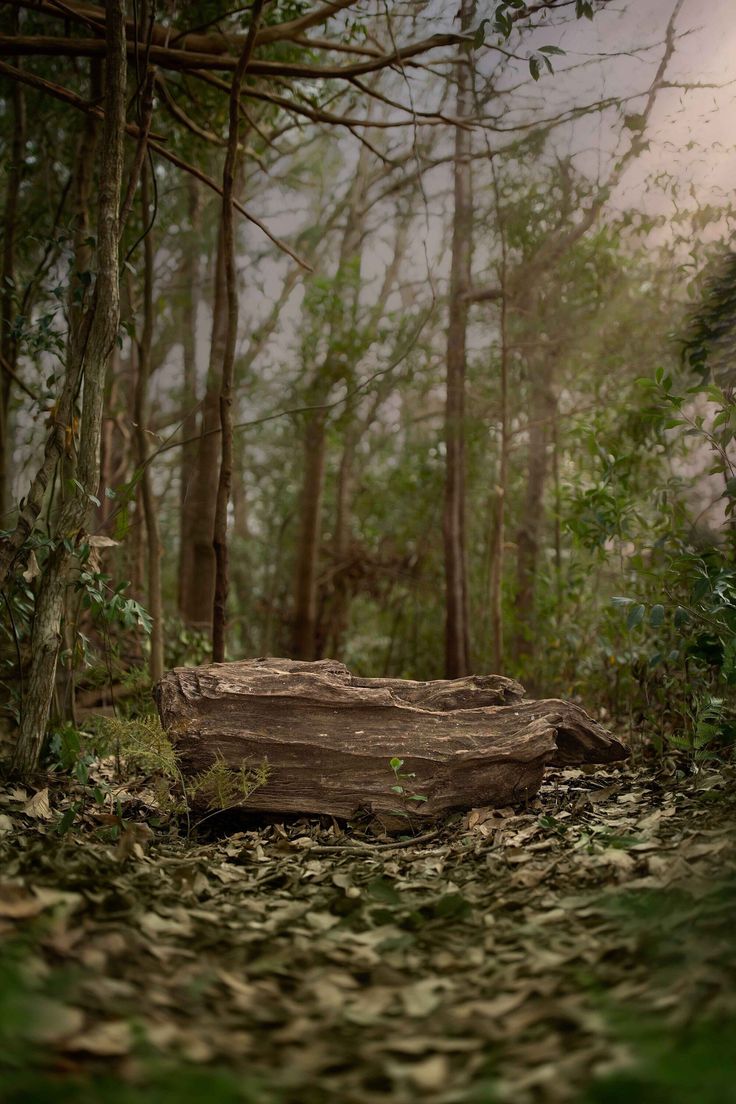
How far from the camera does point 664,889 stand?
177cm

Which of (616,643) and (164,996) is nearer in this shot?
(164,996)

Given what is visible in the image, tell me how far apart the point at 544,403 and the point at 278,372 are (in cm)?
316

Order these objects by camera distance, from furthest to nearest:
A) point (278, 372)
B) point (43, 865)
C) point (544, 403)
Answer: point (278, 372)
point (544, 403)
point (43, 865)

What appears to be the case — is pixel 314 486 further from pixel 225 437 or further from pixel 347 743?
pixel 347 743

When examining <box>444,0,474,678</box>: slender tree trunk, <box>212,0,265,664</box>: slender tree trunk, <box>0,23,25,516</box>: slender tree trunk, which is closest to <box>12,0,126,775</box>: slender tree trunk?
<box>212,0,265,664</box>: slender tree trunk

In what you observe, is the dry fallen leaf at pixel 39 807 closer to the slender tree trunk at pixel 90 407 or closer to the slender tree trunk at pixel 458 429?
the slender tree trunk at pixel 90 407

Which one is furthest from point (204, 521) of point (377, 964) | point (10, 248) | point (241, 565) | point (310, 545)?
point (377, 964)

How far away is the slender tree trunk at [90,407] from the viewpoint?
273 centimetres

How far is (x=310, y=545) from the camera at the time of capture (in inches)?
261

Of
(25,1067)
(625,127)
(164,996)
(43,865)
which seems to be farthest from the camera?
(625,127)

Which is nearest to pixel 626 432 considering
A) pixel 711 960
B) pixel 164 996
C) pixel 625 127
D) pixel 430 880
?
pixel 625 127

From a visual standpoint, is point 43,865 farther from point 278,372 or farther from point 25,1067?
point 278,372

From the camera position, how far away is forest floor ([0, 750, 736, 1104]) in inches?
44.0

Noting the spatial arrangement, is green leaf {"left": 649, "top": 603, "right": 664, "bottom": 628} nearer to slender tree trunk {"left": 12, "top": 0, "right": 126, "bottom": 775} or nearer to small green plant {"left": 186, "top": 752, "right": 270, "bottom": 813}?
small green plant {"left": 186, "top": 752, "right": 270, "bottom": 813}
